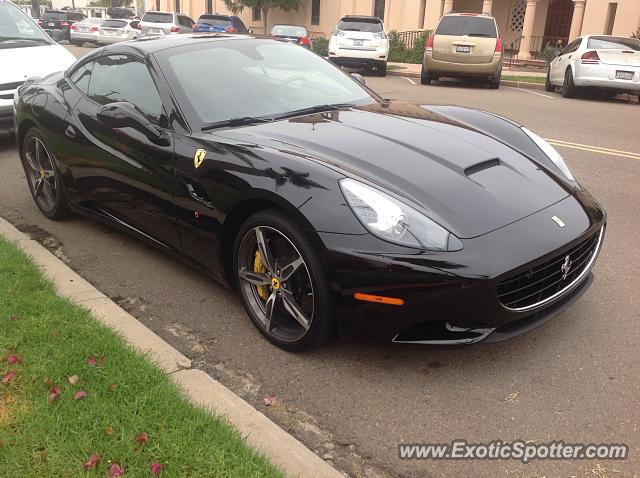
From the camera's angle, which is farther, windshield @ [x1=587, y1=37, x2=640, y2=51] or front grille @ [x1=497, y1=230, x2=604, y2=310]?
windshield @ [x1=587, y1=37, x2=640, y2=51]

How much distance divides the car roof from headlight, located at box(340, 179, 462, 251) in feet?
6.50

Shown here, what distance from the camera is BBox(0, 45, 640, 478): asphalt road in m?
2.54

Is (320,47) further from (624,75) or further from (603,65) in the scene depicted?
(624,75)

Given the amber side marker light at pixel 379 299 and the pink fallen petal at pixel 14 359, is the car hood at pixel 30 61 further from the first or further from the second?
the amber side marker light at pixel 379 299

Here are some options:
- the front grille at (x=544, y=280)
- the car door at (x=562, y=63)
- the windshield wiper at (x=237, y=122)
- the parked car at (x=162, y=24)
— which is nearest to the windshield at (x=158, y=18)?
the parked car at (x=162, y=24)

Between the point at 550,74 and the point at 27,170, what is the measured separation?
1346cm

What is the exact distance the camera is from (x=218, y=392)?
2.75m

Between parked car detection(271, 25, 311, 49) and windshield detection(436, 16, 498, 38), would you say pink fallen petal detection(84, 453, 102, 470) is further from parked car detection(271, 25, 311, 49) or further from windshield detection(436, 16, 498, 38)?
parked car detection(271, 25, 311, 49)

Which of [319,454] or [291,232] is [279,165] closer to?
[291,232]

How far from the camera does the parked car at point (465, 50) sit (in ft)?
49.8

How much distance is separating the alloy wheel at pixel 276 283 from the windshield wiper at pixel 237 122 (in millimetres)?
759

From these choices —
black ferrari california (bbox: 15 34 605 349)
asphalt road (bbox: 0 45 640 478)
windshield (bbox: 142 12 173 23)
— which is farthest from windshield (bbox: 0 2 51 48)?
windshield (bbox: 142 12 173 23)

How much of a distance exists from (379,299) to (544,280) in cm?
80

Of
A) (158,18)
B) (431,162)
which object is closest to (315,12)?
(158,18)
